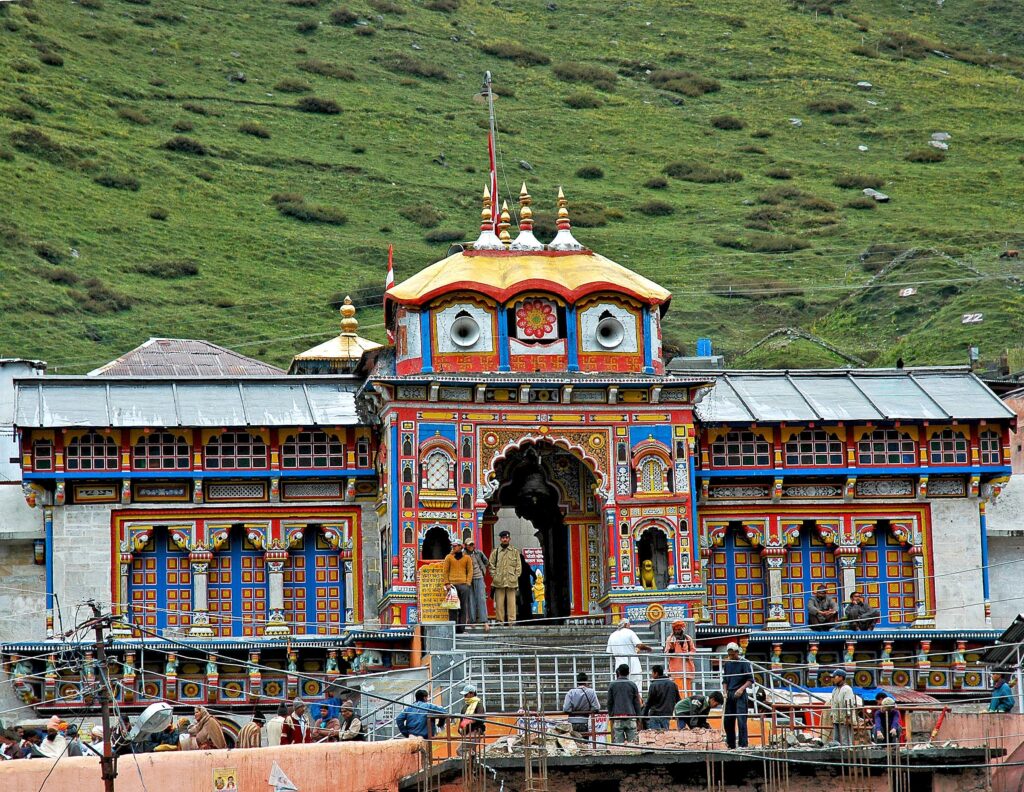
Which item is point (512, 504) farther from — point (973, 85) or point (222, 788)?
point (973, 85)

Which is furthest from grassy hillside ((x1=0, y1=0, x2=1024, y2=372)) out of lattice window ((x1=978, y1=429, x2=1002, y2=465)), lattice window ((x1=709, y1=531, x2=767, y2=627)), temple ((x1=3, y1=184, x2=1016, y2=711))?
lattice window ((x1=709, y1=531, x2=767, y2=627))

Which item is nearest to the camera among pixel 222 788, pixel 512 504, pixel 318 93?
pixel 222 788

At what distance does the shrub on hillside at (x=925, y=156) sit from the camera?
126 meters

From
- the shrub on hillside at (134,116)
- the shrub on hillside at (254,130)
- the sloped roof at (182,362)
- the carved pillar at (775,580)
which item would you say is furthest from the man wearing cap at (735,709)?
the shrub on hillside at (254,130)

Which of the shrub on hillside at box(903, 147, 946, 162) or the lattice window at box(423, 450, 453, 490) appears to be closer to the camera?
the lattice window at box(423, 450, 453, 490)

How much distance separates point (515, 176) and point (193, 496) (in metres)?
68.1

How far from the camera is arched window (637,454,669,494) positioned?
155ft

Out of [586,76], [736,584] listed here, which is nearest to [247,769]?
[736,584]

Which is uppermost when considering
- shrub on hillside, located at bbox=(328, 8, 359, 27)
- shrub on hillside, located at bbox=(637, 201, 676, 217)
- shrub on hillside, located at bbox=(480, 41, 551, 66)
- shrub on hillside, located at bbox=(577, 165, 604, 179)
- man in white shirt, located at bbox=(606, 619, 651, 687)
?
shrub on hillside, located at bbox=(328, 8, 359, 27)

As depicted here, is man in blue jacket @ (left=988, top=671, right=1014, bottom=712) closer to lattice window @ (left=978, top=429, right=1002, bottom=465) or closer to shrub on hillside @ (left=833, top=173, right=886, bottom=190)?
lattice window @ (left=978, top=429, right=1002, bottom=465)

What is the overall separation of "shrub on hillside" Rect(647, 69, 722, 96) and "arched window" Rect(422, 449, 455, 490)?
302ft

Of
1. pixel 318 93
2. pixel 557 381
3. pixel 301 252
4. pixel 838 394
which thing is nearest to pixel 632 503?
pixel 557 381

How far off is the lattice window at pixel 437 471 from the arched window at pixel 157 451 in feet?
16.4

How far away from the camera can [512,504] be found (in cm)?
4934
